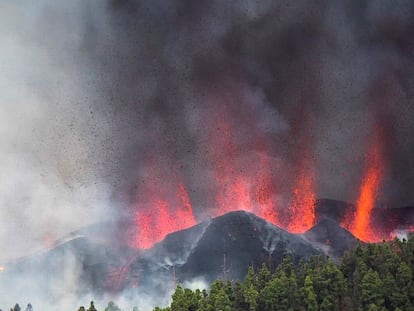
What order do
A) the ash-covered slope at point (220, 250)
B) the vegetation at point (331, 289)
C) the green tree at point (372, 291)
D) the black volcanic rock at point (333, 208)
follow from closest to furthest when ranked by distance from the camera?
the green tree at point (372, 291)
the vegetation at point (331, 289)
the ash-covered slope at point (220, 250)
the black volcanic rock at point (333, 208)

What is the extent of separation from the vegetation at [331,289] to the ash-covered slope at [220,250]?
2539cm

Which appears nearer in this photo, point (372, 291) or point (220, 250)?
point (372, 291)

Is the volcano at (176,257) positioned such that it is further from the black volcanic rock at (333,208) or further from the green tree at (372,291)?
the green tree at (372,291)

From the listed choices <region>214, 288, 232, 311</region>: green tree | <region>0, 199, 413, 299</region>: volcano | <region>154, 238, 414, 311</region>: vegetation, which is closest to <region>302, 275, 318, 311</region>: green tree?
<region>154, 238, 414, 311</region>: vegetation

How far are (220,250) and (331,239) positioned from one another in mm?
15052

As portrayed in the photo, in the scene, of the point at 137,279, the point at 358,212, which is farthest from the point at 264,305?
the point at 358,212

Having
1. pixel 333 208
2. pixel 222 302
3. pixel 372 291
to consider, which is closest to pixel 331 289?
pixel 372 291

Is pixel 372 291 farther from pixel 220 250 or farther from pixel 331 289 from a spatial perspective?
pixel 220 250

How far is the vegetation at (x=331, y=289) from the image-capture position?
112 feet

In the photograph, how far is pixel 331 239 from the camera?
238ft

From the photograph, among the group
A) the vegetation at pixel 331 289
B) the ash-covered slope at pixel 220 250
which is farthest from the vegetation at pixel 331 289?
the ash-covered slope at pixel 220 250

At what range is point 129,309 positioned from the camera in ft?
195

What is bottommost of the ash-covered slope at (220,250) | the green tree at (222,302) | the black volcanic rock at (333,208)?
the green tree at (222,302)

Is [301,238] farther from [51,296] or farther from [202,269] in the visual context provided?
[51,296]
